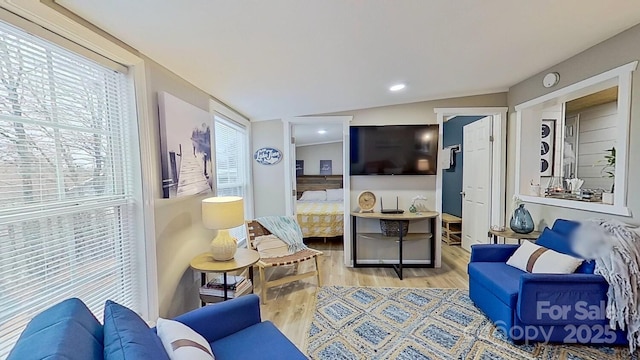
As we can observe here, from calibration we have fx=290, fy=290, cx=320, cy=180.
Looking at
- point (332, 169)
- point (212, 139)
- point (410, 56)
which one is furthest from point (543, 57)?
point (332, 169)

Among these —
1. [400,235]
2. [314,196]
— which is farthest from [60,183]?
[314,196]

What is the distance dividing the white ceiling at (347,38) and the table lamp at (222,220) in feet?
3.30

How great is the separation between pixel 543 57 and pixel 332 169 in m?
5.08

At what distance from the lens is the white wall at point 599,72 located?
82.1 inches

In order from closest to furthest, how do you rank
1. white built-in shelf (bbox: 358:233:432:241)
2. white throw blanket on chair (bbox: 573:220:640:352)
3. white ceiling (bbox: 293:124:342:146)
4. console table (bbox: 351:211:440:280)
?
1. white throw blanket on chair (bbox: 573:220:640:352)
2. console table (bbox: 351:211:440:280)
3. white built-in shelf (bbox: 358:233:432:241)
4. white ceiling (bbox: 293:124:342:146)

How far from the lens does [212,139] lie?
9.02 ft

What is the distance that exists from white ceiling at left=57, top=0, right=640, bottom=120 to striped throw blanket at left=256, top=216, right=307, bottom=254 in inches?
54.5

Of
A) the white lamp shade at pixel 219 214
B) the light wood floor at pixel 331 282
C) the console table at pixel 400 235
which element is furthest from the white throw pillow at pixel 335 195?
the white lamp shade at pixel 219 214

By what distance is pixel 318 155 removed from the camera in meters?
7.36

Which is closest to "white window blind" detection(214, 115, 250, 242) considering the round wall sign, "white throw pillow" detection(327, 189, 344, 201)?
the round wall sign

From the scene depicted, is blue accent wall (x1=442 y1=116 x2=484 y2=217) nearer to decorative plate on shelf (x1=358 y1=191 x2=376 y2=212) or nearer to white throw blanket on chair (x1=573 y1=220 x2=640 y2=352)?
decorative plate on shelf (x1=358 y1=191 x2=376 y2=212)

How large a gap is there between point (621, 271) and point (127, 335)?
2.80 meters

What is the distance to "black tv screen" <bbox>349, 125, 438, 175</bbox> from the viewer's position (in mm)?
3707

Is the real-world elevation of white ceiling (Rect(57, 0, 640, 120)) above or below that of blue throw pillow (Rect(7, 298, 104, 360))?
above
